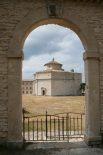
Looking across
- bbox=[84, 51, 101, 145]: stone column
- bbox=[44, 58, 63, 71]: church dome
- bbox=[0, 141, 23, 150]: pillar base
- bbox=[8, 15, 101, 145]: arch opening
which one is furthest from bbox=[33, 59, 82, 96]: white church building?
bbox=[0, 141, 23, 150]: pillar base

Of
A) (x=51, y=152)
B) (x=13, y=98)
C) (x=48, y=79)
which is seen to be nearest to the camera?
(x=51, y=152)

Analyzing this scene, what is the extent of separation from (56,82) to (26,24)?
48.3 m

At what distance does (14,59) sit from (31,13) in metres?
1.77

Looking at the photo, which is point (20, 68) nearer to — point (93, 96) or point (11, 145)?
point (11, 145)

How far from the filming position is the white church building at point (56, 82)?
2260 inches

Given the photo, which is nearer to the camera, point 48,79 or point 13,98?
point 13,98

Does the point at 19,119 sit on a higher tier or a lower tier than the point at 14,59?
lower

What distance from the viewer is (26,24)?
946 cm

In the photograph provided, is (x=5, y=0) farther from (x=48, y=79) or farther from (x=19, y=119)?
(x=48, y=79)

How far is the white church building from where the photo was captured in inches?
2260

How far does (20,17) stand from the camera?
9453mm

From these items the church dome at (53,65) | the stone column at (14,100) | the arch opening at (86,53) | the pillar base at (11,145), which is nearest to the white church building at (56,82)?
the church dome at (53,65)

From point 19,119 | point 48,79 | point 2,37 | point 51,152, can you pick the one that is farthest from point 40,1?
point 48,79

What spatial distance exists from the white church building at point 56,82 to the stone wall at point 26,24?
153 feet
